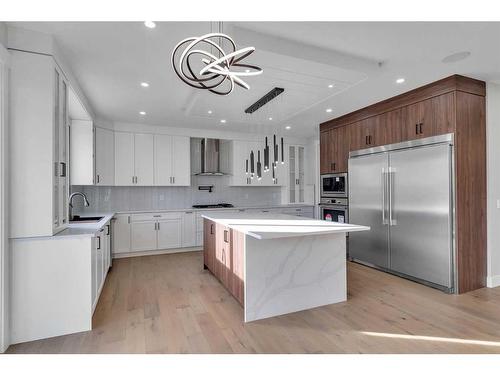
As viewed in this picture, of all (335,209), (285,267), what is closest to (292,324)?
(285,267)

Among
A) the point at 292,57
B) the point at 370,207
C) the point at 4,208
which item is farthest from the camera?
the point at 370,207

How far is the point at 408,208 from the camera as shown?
3.50m

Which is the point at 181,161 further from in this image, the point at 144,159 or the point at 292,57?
the point at 292,57

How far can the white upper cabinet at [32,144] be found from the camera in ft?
7.12

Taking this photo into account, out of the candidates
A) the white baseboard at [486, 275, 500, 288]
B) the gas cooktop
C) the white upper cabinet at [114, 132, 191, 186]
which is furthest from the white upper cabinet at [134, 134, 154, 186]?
the white baseboard at [486, 275, 500, 288]

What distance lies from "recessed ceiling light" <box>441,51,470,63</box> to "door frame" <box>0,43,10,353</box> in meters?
3.77

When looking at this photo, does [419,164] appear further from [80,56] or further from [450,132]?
[80,56]

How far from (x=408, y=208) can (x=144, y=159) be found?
438cm

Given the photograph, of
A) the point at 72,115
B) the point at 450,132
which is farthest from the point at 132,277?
the point at 450,132

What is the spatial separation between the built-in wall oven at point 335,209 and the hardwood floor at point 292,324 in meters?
1.35

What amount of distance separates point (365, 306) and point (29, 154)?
3.32m

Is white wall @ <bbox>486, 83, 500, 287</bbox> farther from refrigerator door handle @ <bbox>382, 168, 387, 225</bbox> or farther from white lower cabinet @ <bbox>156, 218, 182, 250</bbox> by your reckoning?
white lower cabinet @ <bbox>156, 218, 182, 250</bbox>

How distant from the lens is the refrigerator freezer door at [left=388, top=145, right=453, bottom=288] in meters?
3.13

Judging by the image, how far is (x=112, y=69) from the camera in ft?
9.32
